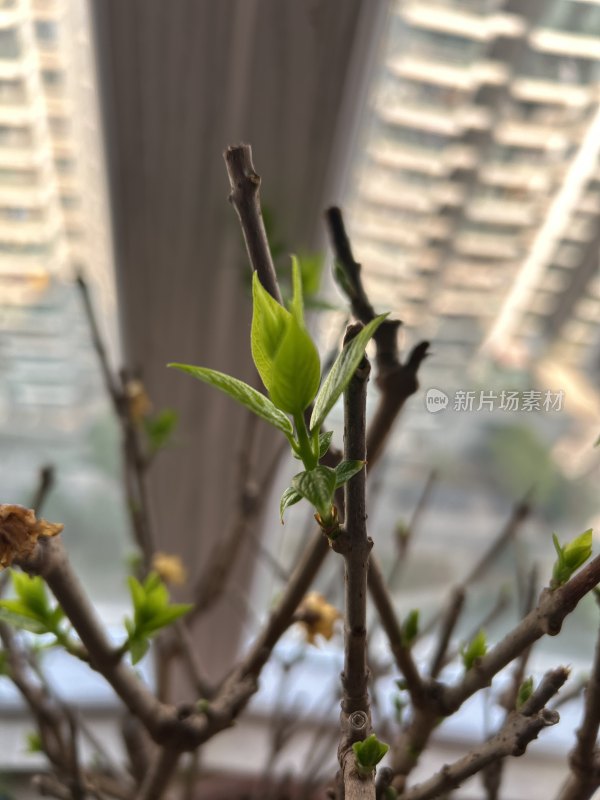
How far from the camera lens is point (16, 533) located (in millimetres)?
222

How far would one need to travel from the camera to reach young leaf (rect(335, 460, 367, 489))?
19 cm

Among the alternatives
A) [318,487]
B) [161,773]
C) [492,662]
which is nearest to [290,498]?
[318,487]

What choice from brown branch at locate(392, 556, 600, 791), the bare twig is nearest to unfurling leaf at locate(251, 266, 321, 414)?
brown branch at locate(392, 556, 600, 791)

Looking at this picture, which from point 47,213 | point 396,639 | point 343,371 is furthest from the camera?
point 47,213

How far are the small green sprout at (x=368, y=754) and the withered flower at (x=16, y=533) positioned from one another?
0.12 m

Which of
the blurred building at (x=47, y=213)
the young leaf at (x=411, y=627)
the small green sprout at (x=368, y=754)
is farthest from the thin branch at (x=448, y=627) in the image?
the blurred building at (x=47, y=213)

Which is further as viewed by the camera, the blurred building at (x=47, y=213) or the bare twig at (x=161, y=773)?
the blurred building at (x=47, y=213)

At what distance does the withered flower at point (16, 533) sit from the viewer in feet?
0.72

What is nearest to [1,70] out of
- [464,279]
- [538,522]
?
[464,279]

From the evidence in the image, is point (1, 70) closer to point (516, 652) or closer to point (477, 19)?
point (477, 19)

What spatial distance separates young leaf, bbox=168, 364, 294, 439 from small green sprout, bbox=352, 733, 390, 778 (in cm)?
9

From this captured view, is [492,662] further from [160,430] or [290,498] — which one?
[160,430]

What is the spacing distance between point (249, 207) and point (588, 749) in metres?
0.24

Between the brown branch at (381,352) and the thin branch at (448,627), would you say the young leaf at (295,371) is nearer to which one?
the brown branch at (381,352)
